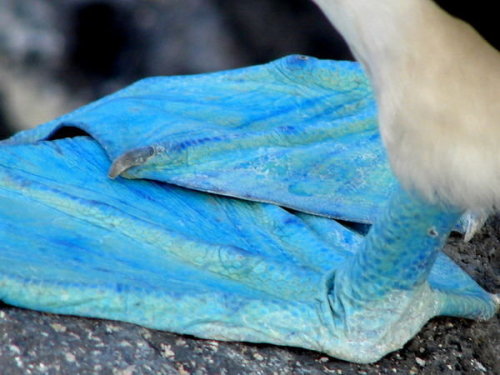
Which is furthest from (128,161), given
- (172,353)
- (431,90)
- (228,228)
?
(431,90)

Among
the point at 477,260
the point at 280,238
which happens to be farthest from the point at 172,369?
the point at 477,260

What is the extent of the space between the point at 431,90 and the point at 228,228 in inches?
19.0

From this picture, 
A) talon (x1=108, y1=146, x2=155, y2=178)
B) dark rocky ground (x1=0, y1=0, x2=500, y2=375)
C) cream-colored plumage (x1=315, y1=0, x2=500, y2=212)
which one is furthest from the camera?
dark rocky ground (x1=0, y1=0, x2=500, y2=375)

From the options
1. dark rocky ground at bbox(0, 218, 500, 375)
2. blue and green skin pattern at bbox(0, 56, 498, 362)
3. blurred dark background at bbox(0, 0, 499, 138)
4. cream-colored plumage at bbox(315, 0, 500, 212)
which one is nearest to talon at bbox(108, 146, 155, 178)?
blue and green skin pattern at bbox(0, 56, 498, 362)

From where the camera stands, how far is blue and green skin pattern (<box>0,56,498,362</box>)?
3.53 ft

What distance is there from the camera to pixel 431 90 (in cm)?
85

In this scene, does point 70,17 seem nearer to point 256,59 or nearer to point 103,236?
point 256,59

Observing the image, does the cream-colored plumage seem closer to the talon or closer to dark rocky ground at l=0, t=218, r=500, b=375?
dark rocky ground at l=0, t=218, r=500, b=375

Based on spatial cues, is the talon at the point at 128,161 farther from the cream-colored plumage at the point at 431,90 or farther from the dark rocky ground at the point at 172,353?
the cream-colored plumage at the point at 431,90

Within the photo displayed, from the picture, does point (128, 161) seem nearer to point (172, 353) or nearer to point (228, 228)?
point (228, 228)

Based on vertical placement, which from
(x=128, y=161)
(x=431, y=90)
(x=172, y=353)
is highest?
(x=431, y=90)

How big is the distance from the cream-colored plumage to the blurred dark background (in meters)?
1.32

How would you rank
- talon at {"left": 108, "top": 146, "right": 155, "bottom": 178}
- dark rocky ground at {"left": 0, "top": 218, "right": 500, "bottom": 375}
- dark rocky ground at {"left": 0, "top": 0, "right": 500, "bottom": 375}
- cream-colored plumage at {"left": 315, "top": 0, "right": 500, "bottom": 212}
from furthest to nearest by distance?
1. dark rocky ground at {"left": 0, "top": 0, "right": 500, "bottom": 375}
2. talon at {"left": 108, "top": 146, "right": 155, "bottom": 178}
3. dark rocky ground at {"left": 0, "top": 218, "right": 500, "bottom": 375}
4. cream-colored plumage at {"left": 315, "top": 0, "right": 500, "bottom": 212}

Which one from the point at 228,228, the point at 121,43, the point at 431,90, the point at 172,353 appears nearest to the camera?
the point at 431,90
